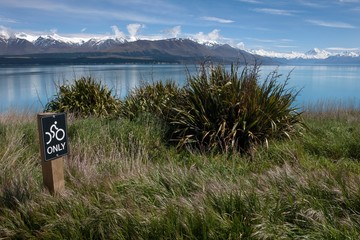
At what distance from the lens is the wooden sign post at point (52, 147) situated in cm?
381

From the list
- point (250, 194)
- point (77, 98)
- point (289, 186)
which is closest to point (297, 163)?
point (289, 186)

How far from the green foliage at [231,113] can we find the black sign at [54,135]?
9.69ft

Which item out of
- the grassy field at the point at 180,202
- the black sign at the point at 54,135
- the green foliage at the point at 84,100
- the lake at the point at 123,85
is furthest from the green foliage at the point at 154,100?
the black sign at the point at 54,135

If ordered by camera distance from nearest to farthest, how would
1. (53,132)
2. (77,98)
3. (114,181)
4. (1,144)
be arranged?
1. (53,132)
2. (114,181)
3. (1,144)
4. (77,98)

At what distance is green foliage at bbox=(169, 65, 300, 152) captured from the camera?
6855mm

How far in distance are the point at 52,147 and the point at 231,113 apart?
396 centimetres

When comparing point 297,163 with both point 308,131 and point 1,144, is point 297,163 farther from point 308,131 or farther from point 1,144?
point 1,144

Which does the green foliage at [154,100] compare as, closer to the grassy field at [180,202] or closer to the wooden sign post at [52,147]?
the grassy field at [180,202]

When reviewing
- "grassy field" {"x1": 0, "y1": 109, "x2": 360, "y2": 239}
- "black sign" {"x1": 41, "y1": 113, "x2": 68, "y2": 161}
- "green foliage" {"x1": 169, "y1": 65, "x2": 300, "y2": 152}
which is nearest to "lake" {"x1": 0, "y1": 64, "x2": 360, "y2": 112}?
"green foliage" {"x1": 169, "y1": 65, "x2": 300, "y2": 152}

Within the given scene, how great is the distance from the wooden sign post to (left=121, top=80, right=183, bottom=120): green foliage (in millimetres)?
4127

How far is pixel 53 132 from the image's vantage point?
394cm

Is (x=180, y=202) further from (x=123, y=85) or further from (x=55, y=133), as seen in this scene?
(x=123, y=85)

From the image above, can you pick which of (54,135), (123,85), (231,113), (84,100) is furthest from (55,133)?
(123,85)

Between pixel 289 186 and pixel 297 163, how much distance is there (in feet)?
4.95
